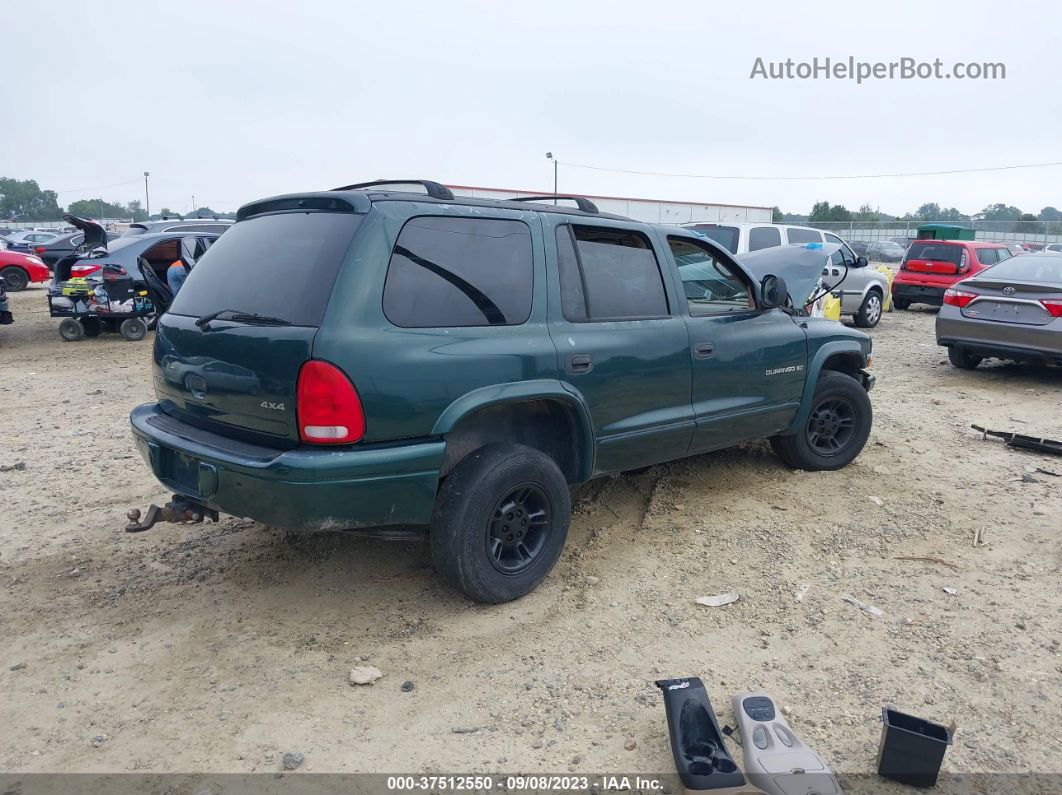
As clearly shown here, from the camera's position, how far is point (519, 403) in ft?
11.7

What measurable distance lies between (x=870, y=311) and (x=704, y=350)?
11.1 meters

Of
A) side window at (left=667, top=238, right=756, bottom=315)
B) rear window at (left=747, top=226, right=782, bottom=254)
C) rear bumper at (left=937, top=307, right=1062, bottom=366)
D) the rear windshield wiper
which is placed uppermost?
rear window at (left=747, top=226, right=782, bottom=254)

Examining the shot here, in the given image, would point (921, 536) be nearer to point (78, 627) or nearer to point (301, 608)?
point (301, 608)

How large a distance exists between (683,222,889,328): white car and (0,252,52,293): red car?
52.3 feet

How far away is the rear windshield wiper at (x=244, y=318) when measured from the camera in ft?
10.2

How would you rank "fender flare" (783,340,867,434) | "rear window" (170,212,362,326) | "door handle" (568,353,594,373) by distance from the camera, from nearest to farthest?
1. "rear window" (170,212,362,326)
2. "door handle" (568,353,594,373)
3. "fender flare" (783,340,867,434)

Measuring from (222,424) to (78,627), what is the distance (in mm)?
1125

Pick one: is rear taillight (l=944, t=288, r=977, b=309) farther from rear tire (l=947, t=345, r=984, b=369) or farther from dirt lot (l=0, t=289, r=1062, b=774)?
dirt lot (l=0, t=289, r=1062, b=774)

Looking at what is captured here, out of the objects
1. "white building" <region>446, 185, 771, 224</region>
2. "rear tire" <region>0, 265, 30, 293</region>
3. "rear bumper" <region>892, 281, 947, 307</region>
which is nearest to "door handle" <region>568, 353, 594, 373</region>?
"rear bumper" <region>892, 281, 947, 307</region>

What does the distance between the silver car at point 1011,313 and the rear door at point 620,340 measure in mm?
6105

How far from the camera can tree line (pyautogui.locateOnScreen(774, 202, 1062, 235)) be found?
34.6 m

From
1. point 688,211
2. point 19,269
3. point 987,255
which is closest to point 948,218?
point 688,211

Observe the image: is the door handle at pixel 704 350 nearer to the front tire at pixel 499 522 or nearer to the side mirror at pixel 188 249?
the front tire at pixel 499 522

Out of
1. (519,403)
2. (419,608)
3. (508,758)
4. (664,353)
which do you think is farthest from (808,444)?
(508,758)
